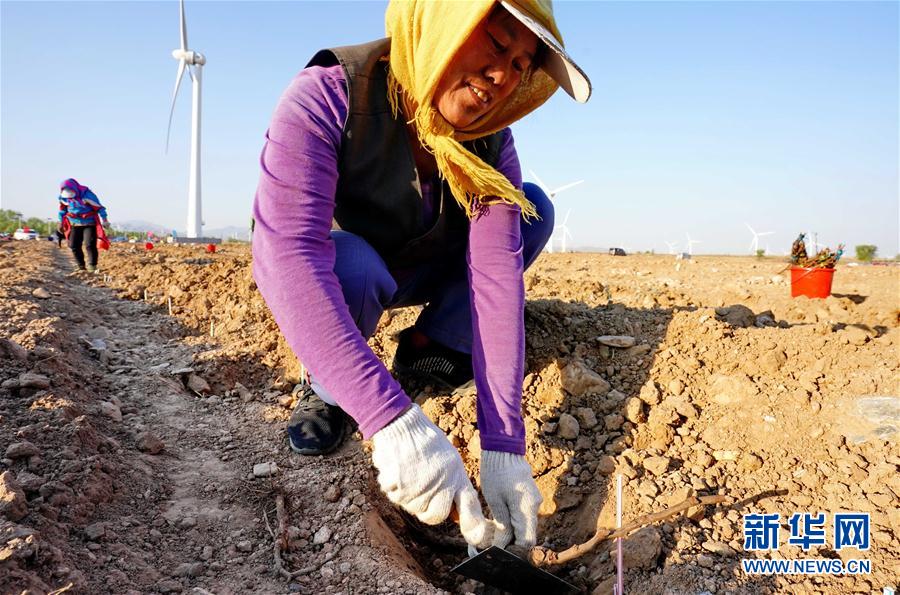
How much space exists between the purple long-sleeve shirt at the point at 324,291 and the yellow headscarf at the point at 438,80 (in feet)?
0.64

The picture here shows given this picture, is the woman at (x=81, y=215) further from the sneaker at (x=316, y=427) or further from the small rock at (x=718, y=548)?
the small rock at (x=718, y=548)

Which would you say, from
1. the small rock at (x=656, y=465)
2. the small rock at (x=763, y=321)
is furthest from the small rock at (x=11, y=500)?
the small rock at (x=763, y=321)

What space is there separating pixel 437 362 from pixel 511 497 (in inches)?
35.2

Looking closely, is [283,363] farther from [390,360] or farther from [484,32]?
[484,32]

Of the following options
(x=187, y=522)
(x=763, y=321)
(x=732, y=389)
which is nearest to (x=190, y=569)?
(x=187, y=522)

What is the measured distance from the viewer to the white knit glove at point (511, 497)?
4.79 feet

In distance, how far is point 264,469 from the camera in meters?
1.75

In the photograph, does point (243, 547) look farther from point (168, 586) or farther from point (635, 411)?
point (635, 411)

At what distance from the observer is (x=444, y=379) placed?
2316mm

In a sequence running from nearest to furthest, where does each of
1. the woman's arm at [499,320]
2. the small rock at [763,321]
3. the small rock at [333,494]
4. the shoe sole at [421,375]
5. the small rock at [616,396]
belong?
the woman's arm at [499,320], the small rock at [333,494], the small rock at [616,396], the shoe sole at [421,375], the small rock at [763,321]

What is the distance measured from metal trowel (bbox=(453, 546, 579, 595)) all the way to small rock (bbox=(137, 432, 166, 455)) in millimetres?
1057

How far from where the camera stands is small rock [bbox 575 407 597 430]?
79.8 inches

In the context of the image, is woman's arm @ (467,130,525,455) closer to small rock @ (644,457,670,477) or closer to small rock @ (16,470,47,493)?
small rock @ (644,457,670,477)

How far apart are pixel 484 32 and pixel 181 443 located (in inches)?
64.0
